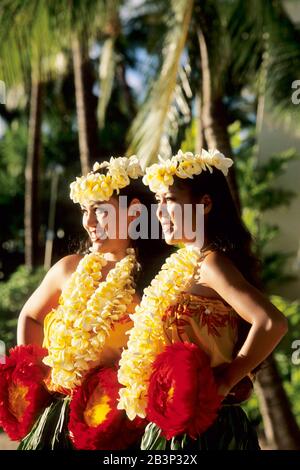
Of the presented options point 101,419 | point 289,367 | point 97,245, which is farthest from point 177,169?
point 289,367

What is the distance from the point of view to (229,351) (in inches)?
100

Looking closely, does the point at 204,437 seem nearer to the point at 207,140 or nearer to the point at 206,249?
the point at 206,249

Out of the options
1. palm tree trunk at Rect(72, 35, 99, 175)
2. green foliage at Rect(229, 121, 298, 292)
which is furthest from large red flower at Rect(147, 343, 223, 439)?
green foliage at Rect(229, 121, 298, 292)

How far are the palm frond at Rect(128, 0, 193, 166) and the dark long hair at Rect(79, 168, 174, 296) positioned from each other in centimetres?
185

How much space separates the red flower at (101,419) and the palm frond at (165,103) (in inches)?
89.4

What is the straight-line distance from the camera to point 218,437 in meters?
2.54

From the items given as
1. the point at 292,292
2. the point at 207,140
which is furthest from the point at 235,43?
the point at 292,292

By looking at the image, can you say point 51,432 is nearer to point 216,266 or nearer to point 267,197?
point 216,266

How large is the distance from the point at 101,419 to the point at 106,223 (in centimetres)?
63

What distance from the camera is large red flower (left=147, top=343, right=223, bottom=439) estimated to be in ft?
7.75

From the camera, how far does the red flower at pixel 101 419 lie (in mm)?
2568

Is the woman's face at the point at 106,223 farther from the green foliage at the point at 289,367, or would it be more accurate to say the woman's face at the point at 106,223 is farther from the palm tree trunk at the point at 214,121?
the green foliage at the point at 289,367

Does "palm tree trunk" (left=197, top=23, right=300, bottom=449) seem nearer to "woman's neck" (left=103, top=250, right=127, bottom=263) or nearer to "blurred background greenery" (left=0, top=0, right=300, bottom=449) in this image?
"blurred background greenery" (left=0, top=0, right=300, bottom=449)

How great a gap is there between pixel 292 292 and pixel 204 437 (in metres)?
7.39
